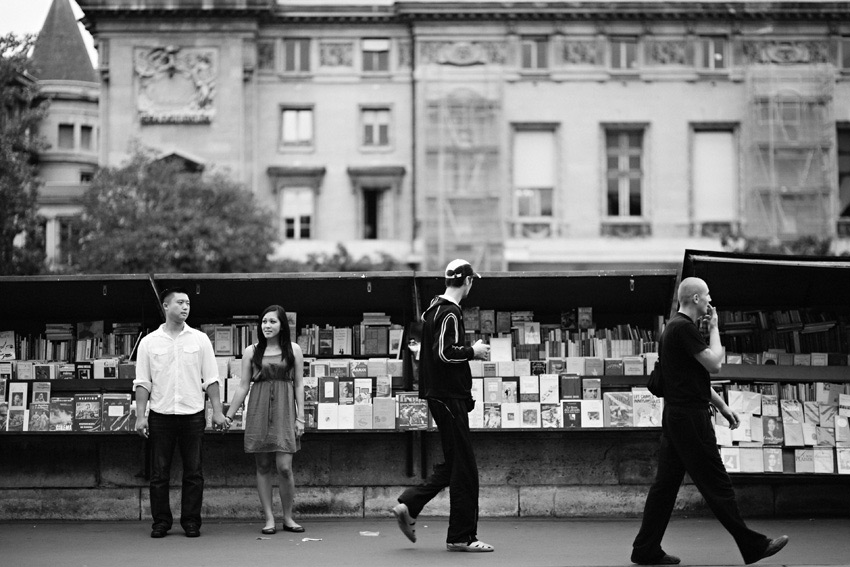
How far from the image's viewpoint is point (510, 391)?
1113 cm

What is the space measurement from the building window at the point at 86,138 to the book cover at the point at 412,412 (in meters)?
66.7

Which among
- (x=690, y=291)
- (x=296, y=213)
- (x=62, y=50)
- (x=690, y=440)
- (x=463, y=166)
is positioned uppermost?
(x=62, y=50)

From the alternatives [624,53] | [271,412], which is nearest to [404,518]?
[271,412]

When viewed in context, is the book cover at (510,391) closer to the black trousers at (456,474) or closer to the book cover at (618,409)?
the book cover at (618,409)

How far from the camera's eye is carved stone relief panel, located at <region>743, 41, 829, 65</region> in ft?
156

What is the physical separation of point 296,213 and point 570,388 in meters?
37.3

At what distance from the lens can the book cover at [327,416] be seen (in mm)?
10936

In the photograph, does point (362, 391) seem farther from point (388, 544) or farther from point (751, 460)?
point (751, 460)

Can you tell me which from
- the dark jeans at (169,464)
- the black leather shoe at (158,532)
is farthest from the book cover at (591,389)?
the black leather shoe at (158,532)

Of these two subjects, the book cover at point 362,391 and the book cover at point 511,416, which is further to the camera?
the book cover at point 362,391

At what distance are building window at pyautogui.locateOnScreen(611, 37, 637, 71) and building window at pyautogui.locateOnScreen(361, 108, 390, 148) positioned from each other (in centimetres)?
908

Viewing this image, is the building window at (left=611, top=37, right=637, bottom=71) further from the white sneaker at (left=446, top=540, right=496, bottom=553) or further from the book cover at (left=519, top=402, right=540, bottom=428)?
the white sneaker at (left=446, top=540, right=496, bottom=553)

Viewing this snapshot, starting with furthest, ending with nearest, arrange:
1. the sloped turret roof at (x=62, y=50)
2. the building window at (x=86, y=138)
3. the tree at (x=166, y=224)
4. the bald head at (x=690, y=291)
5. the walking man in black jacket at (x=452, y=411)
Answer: the building window at (x=86, y=138)
the sloped turret roof at (x=62, y=50)
the tree at (x=166, y=224)
the walking man in black jacket at (x=452, y=411)
the bald head at (x=690, y=291)

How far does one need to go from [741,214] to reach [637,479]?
38423 mm
